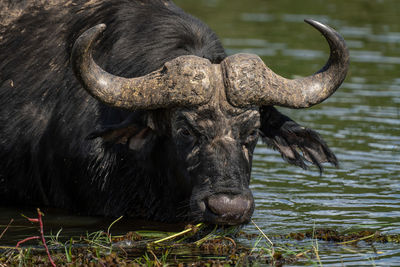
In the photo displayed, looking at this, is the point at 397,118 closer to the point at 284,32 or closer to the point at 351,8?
the point at 284,32

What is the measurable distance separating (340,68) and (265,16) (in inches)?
440

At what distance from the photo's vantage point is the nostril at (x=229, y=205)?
18.7 ft

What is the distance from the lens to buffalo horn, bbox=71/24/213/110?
5.89 meters

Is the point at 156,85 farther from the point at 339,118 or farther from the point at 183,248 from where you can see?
the point at 339,118

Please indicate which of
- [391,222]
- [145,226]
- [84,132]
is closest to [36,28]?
[84,132]

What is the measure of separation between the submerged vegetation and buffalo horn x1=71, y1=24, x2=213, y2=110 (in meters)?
0.79

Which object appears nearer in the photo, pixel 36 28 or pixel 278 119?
pixel 278 119

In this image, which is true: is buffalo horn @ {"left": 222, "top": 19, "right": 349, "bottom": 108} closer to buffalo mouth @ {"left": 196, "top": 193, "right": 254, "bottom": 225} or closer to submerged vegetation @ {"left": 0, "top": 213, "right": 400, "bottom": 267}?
buffalo mouth @ {"left": 196, "top": 193, "right": 254, "bottom": 225}

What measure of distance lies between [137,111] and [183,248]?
98 cm

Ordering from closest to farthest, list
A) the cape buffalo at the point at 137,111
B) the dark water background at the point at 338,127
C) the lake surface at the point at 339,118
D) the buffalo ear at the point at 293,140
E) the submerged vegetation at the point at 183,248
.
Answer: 1. the submerged vegetation at the point at 183,248
2. the cape buffalo at the point at 137,111
3. the buffalo ear at the point at 293,140
4. the dark water background at the point at 338,127
5. the lake surface at the point at 339,118

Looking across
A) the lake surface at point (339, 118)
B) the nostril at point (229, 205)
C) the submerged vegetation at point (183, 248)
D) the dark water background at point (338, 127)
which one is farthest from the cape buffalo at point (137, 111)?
the lake surface at point (339, 118)

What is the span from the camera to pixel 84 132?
22.7ft

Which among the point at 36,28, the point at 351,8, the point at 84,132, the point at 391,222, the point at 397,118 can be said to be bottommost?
the point at 351,8

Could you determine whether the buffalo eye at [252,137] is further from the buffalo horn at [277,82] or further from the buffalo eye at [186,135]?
the buffalo eye at [186,135]
